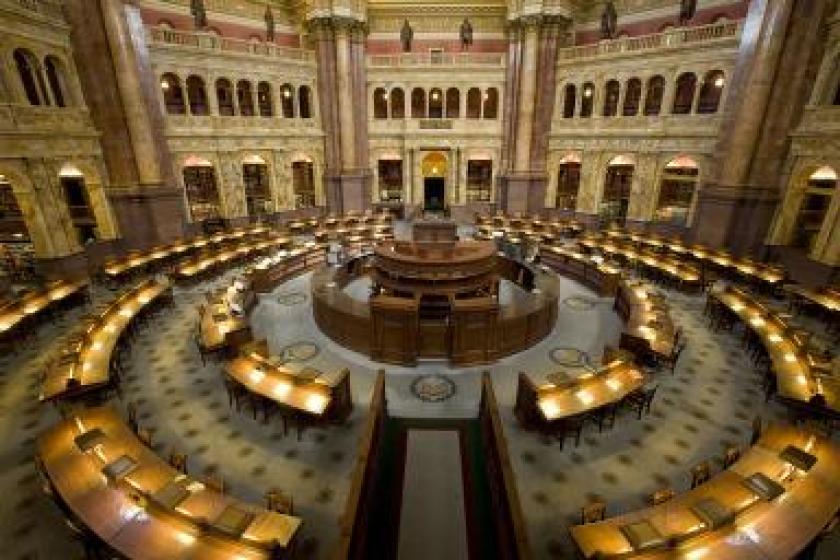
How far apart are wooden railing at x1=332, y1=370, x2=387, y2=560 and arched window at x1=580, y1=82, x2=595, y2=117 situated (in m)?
24.1

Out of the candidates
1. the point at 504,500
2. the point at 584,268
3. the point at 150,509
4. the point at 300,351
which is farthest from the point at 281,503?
the point at 584,268

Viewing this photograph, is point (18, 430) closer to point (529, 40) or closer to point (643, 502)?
point (643, 502)

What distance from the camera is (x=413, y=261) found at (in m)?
12.9

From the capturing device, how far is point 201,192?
25.5m

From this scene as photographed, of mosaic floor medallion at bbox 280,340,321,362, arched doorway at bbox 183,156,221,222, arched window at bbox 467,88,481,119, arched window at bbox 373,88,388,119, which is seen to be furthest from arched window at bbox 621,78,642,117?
arched doorway at bbox 183,156,221,222

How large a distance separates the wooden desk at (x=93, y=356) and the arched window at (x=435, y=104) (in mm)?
22266

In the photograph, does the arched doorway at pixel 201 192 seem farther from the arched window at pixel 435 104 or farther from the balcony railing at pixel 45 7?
the arched window at pixel 435 104

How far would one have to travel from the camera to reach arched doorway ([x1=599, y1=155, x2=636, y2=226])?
974 inches

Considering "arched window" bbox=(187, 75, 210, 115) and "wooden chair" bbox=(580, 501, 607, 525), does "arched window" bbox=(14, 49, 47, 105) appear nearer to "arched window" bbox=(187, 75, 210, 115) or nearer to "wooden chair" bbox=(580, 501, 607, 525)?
"arched window" bbox=(187, 75, 210, 115)

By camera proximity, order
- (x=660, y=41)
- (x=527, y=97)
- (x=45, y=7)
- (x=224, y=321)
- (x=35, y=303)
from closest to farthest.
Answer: (x=224, y=321), (x=35, y=303), (x=45, y=7), (x=660, y=41), (x=527, y=97)

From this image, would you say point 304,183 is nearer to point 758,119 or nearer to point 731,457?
point 758,119

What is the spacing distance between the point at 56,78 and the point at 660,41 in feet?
90.0

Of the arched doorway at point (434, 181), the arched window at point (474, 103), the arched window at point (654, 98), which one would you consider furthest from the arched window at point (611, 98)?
the arched doorway at point (434, 181)

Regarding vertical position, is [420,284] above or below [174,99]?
below
